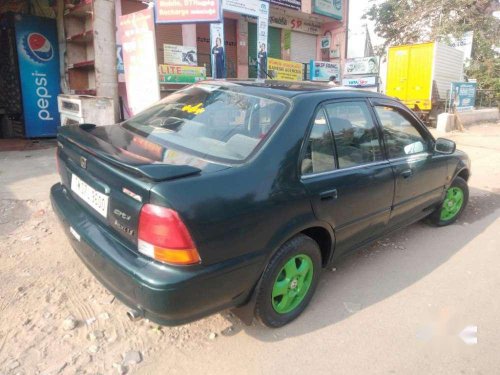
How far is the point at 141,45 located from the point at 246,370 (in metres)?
5.52

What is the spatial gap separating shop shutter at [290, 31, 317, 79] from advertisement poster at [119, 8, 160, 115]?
9.48 metres

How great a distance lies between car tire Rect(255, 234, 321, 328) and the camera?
2420 mm

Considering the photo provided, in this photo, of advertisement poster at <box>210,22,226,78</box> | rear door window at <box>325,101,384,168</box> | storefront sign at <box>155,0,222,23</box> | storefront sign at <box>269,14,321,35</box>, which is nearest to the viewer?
rear door window at <box>325,101,384,168</box>

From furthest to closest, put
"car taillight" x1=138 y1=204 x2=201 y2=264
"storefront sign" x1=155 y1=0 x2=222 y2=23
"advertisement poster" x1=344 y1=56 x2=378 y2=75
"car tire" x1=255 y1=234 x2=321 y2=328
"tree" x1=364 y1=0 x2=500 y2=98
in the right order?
"tree" x1=364 y1=0 x2=500 y2=98, "advertisement poster" x1=344 y1=56 x2=378 y2=75, "storefront sign" x1=155 y1=0 x2=222 y2=23, "car tire" x1=255 y1=234 x2=321 y2=328, "car taillight" x1=138 y1=204 x2=201 y2=264

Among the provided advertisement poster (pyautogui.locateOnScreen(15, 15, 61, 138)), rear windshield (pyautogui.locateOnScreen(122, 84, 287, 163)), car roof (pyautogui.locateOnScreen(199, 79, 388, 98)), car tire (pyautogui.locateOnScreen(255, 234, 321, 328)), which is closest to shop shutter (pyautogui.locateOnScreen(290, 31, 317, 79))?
advertisement poster (pyautogui.locateOnScreen(15, 15, 61, 138))

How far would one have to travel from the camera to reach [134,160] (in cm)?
218

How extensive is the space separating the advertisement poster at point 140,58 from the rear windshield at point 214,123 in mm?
3332

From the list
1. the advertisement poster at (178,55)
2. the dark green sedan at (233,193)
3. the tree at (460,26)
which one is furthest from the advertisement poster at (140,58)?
the tree at (460,26)

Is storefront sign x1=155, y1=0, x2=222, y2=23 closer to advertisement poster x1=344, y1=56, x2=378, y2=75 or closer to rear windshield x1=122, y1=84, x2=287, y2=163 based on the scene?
rear windshield x1=122, y1=84, x2=287, y2=163

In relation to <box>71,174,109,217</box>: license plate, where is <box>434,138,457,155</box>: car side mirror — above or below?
above

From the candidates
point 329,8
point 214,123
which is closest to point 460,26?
point 329,8

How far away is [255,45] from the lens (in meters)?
13.6

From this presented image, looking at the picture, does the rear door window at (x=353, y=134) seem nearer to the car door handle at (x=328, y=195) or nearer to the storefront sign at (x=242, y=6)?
the car door handle at (x=328, y=195)

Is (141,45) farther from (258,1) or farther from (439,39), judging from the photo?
(439,39)
